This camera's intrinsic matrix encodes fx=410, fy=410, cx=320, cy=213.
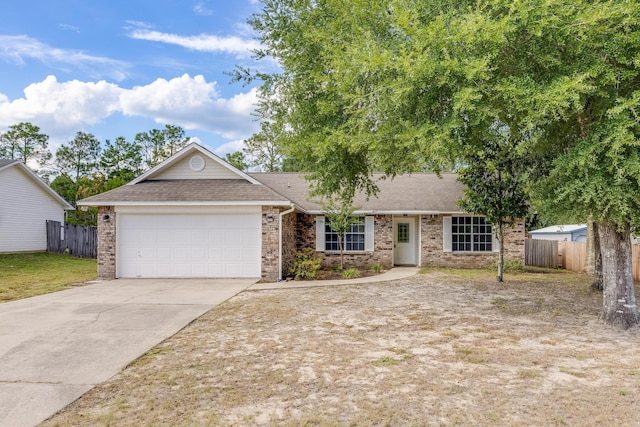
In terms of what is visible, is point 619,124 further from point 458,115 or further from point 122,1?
point 122,1

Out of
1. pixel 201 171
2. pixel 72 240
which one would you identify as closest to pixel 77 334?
pixel 201 171

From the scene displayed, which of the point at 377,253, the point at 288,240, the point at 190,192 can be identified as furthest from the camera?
the point at 377,253

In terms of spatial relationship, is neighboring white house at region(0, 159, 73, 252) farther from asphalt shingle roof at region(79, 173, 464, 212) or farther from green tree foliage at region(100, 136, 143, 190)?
green tree foliage at region(100, 136, 143, 190)

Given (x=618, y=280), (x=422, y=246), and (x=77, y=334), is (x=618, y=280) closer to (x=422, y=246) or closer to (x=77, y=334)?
(x=77, y=334)

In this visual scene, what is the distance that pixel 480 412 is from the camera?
12.8 ft

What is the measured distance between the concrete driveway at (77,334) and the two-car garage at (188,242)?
5.17 ft

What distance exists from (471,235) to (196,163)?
447 inches

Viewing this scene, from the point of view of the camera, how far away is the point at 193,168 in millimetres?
14719

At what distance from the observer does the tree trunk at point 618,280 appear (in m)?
7.25

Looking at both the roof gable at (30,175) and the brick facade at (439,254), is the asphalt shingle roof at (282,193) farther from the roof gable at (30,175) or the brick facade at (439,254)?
the roof gable at (30,175)

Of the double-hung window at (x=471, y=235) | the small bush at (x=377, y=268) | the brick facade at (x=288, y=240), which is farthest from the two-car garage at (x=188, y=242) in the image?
the double-hung window at (x=471, y=235)

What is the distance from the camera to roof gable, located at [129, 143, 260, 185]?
47.7 ft

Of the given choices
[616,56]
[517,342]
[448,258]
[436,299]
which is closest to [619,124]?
[616,56]

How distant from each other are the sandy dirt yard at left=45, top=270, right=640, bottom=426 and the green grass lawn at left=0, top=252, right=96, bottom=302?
21.5 ft
